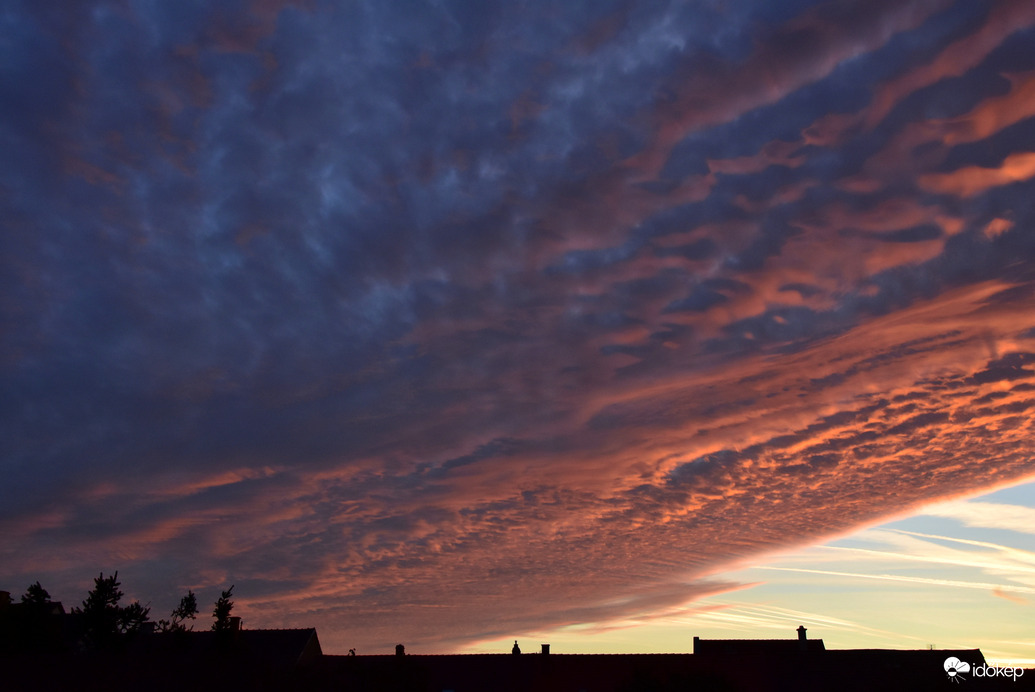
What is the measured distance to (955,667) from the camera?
51.2 metres

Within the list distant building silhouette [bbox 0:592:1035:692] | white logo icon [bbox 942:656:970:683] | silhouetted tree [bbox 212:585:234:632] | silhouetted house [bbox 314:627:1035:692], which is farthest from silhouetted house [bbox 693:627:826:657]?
silhouetted tree [bbox 212:585:234:632]

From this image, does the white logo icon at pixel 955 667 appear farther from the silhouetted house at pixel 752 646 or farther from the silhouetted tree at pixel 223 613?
the silhouetted tree at pixel 223 613

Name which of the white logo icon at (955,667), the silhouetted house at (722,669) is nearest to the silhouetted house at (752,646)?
the silhouetted house at (722,669)

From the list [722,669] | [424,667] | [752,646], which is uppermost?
[752,646]

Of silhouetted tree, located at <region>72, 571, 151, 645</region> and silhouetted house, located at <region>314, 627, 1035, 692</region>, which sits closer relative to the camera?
silhouetted house, located at <region>314, 627, 1035, 692</region>

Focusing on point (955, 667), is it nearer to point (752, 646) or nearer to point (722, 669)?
point (752, 646)

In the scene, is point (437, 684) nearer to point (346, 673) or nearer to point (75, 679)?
point (346, 673)

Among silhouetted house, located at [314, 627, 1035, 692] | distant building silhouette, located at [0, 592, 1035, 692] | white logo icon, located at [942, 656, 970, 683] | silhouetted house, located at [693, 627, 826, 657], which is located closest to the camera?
distant building silhouette, located at [0, 592, 1035, 692]

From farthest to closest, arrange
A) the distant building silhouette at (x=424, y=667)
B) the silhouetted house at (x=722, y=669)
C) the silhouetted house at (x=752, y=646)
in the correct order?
the silhouetted house at (x=752, y=646) < the silhouetted house at (x=722, y=669) < the distant building silhouette at (x=424, y=667)

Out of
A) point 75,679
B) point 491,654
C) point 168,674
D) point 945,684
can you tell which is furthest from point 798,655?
point 75,679

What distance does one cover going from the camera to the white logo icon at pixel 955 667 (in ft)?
163

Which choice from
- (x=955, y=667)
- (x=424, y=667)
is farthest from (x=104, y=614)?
(x=955, y=667)

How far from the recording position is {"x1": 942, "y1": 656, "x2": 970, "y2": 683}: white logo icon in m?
49.8

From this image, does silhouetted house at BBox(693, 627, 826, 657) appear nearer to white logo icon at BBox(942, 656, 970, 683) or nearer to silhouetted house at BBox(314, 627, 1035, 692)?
silhouetted house at BBox(314, 627, 1035, 692)
